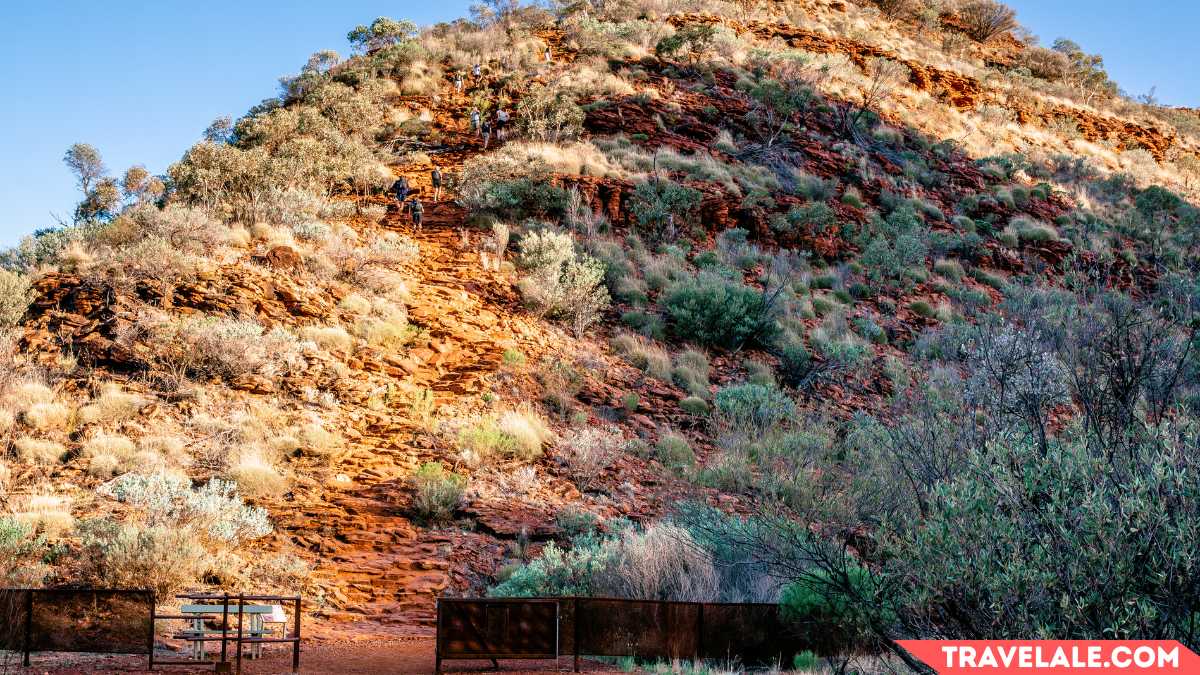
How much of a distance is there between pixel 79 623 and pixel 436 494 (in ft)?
14.1

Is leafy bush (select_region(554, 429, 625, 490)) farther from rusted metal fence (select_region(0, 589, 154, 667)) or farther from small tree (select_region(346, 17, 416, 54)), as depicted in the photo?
small tree (select_region(346, 17, 416, 54))

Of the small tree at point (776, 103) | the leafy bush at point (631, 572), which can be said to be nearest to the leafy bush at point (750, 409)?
the leafy bush at point (631, 572)

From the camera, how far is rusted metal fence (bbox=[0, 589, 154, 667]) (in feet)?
22.4

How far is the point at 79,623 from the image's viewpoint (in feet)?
22.5

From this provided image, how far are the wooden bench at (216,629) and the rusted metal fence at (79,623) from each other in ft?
1.05

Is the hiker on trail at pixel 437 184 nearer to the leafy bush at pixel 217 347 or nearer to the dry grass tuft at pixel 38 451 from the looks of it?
the leafy bush at pixel 217 347

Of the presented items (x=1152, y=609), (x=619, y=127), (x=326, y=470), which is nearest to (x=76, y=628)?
(x=326, y=470)

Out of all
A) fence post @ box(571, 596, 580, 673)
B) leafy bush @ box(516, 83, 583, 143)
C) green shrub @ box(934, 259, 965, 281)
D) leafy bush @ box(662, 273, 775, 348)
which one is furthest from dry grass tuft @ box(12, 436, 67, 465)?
green shrub @ box(934, 259, 965, 281)

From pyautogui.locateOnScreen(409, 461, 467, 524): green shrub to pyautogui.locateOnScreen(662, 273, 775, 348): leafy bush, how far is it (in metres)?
6.89

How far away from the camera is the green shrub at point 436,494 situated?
414 inches

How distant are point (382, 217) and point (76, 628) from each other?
1302 centimetres

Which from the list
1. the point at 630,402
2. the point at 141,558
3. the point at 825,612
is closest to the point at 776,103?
the point at 630,402

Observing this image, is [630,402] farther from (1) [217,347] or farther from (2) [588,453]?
(1) [217,347]

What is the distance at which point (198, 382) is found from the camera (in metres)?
12.2
